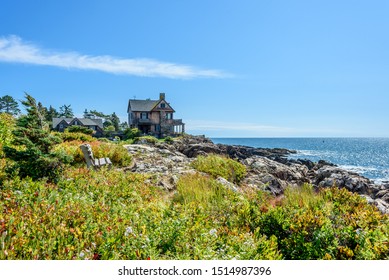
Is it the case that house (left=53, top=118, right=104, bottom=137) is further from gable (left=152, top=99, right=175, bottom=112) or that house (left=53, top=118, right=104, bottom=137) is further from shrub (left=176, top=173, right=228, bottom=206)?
shrub (left=176, top=173, right=228, bottom=206)

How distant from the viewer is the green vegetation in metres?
3.95

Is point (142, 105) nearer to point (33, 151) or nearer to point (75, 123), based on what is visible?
point (75, 123)

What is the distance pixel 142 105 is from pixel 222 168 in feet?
139

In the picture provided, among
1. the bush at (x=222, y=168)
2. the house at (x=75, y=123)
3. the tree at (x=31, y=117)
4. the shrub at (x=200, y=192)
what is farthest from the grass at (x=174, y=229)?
the house at (x=75, y=123)

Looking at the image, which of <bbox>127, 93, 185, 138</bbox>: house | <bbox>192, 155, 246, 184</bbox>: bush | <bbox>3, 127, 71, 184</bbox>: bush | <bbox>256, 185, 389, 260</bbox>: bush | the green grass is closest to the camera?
the green grass

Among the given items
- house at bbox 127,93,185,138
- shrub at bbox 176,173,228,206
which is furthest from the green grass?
house at bbox 127,93,185,138

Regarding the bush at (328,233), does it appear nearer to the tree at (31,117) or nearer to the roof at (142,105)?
the tree at (31,117)

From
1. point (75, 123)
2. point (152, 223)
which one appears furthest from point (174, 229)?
point (75, 123)

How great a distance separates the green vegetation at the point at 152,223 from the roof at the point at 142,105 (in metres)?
44.3

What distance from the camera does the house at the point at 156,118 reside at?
51.2 m

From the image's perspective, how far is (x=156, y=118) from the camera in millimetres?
51656

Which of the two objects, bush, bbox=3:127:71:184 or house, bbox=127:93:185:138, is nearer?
bush, bbox=3:127:71:184

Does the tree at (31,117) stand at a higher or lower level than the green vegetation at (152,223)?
higher
